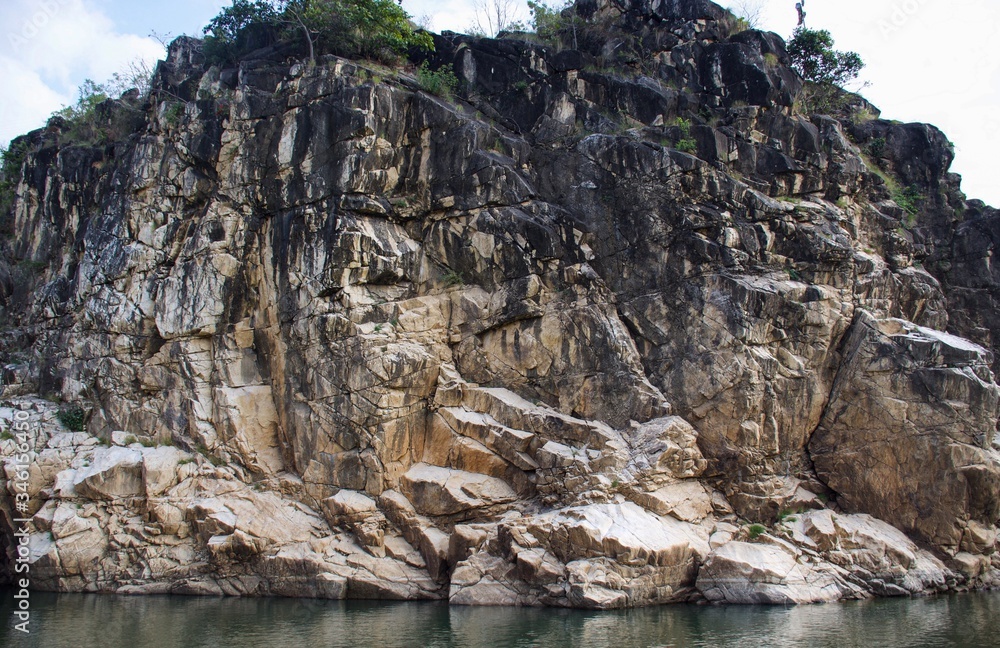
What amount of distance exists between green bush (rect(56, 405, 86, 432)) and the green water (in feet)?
26.1

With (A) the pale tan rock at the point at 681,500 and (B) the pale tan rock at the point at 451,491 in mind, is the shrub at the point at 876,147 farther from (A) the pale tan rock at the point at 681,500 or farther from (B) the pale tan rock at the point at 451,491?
(B) the pale tan rock at the point at 451,491

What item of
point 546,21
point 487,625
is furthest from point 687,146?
point 487,625

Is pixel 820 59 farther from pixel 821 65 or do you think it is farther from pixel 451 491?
pixel 451 491

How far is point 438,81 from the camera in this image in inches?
1319

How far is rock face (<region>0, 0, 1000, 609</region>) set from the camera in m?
25.7

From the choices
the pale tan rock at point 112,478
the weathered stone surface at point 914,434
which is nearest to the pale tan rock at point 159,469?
the pale tan rock at point 112,478

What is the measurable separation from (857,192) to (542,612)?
24.3 m

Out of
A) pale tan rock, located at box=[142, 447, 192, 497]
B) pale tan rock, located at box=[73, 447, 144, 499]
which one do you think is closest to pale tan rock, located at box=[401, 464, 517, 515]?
pale tan rock, located at box=[142, 447, 192, 497]

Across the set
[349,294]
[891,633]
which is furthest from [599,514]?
[349,294]

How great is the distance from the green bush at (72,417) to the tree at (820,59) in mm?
38892

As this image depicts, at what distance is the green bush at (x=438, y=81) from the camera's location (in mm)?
33406

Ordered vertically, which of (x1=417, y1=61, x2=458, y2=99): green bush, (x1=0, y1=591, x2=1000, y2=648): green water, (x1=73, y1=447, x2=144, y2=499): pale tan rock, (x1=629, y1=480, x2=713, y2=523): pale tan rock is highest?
(x1=417, y1=61, x2=458, y2=99): green bush

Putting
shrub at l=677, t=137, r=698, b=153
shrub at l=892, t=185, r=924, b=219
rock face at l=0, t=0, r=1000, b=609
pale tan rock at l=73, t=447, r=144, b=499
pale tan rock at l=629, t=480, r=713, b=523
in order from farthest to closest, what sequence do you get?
shrub at l=892, t=185, r=924, b=219
shrub at l=677, t=137, r=698, b=153
pale tan rock at l=73, t=447, r=144, b=499
rock face at l=0, t=0, r=1000, b=609
pale tan rock at l=629, t=480, r=713, b=523

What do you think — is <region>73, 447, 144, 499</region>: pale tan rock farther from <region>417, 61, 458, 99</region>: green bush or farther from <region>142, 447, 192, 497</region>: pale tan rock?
<region>417, 61, 458, 99</region>: green bush
